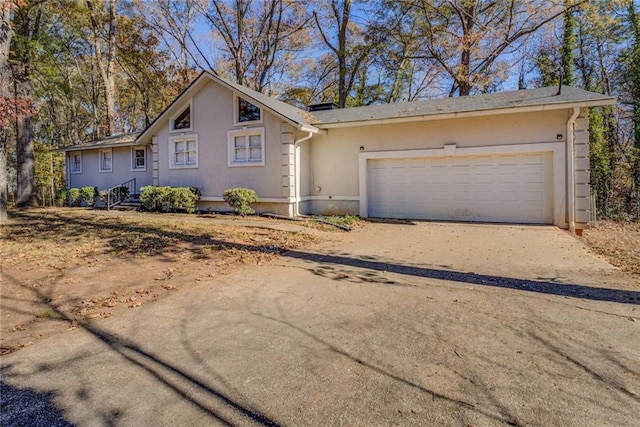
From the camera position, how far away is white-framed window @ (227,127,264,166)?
12.9 meters

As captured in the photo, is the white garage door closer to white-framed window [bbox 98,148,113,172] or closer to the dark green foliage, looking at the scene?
white-framed window [bbox 98,148,113,172]

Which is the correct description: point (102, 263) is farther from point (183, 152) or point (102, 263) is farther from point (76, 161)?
point (76, 161)

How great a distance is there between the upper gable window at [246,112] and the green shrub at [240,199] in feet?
→ 8.52

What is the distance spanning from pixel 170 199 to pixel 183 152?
2.15m

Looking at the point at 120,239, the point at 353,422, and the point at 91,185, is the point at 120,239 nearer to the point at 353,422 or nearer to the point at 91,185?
the point at 353,422

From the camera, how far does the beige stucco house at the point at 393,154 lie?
33.2ft

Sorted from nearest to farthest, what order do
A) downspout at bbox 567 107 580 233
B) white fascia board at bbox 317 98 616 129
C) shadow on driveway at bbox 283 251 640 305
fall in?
shadow on driveway at bbox 283 251 640 305, white fascia board at bbox 317 98 616 129, downspout at bbox 567 107 580 233

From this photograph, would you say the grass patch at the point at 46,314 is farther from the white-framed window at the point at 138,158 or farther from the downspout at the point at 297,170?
the white-framed window at the point at 138,158

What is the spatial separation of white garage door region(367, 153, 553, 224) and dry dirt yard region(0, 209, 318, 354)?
4307 millimetres

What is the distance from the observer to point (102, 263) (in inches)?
227

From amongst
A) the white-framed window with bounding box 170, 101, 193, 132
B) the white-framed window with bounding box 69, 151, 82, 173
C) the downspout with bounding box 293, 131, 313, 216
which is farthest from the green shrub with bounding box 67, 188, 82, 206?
the downspout with bounding box 293, 131, 313, 216

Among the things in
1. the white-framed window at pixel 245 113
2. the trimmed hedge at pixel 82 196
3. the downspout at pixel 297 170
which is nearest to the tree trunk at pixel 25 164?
the trimmed hedge at pixel 82 196

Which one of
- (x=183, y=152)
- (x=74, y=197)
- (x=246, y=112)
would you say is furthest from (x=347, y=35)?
(x=74, y=197)

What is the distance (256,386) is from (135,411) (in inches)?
29.0
